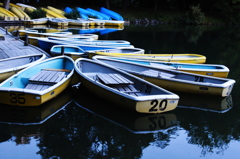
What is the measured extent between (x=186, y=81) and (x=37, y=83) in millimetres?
3987

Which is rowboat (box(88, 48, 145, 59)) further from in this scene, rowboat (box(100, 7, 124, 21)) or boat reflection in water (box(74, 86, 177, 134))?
rowboat (box(100, 7, 124, 21))

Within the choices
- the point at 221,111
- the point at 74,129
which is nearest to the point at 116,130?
the point at 74,129

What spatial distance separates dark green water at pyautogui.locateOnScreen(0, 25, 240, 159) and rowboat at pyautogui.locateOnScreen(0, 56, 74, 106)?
312 mm

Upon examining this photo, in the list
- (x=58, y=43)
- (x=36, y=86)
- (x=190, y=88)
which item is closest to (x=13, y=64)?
(x=36, y=86)

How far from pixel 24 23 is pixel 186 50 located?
15.3 m

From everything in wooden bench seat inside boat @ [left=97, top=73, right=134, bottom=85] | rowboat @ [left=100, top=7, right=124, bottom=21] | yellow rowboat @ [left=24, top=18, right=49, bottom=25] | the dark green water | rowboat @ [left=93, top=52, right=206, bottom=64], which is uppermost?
→ rowboat @ [left=100, top=7, right=124, bottom=21]

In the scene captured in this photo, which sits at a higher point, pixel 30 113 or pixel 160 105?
pixel 160 105

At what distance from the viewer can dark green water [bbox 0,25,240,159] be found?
5559 mm

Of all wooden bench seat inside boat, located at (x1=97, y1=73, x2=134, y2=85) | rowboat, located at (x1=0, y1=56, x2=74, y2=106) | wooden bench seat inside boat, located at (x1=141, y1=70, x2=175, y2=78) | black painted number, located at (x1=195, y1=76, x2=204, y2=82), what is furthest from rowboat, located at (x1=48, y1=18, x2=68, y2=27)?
black painted number, located at (x1=195, y1=76, x2=204, y2=82)

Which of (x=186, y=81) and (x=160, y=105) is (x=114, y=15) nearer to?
(x=186, y=81)

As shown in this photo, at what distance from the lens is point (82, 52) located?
12461mm

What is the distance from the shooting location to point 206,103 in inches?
330

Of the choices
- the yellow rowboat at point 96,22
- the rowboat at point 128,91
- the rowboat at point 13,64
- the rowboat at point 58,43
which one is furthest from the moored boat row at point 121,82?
the yellow rowboat at point 96,22

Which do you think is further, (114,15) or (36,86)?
(114,15)
